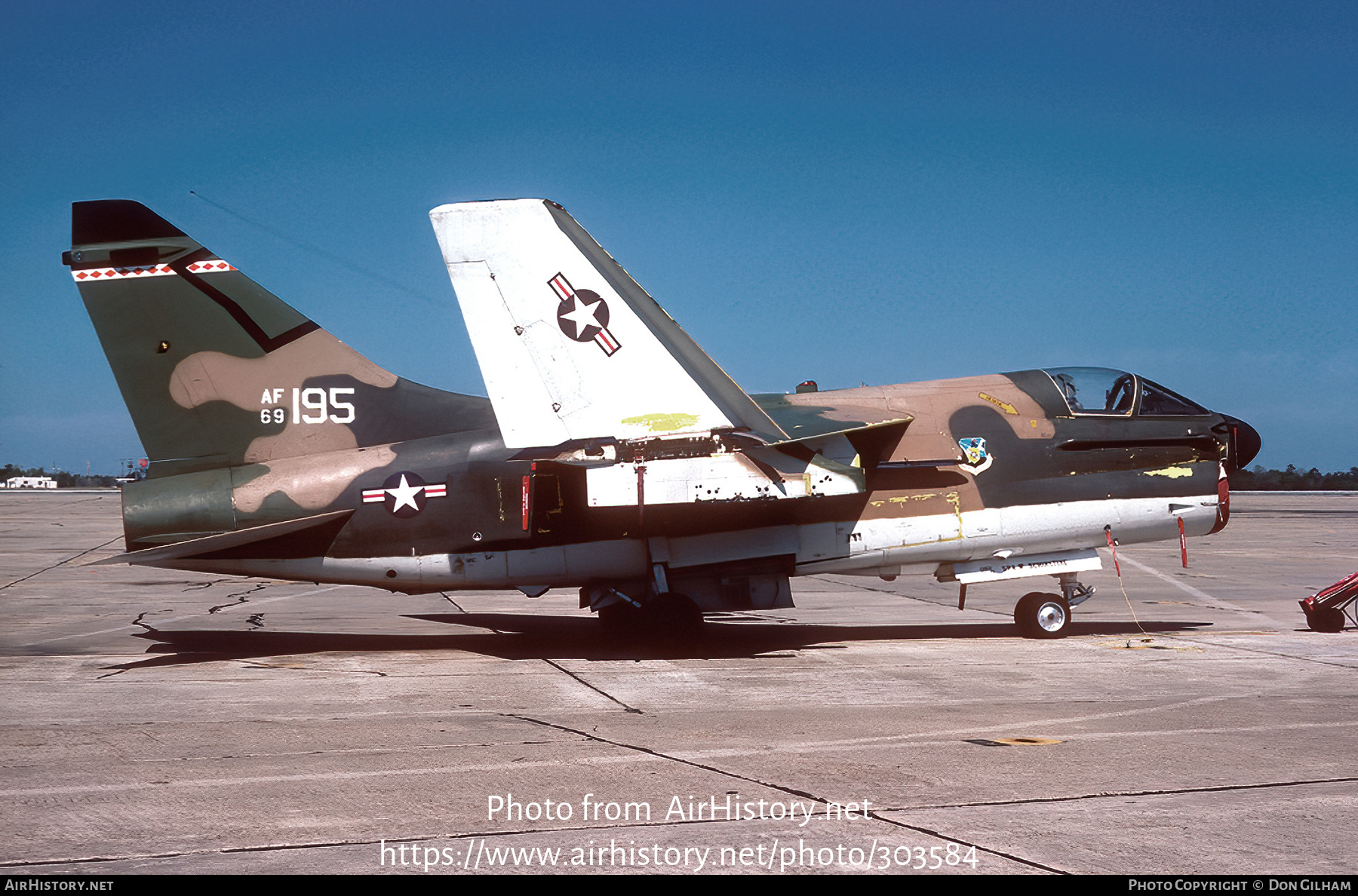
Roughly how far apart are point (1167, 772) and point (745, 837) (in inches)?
126

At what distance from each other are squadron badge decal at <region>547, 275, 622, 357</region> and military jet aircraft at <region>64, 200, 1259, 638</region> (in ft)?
0.07

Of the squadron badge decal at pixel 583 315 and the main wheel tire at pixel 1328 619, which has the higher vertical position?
the squadron badge decal at pixel 583 315

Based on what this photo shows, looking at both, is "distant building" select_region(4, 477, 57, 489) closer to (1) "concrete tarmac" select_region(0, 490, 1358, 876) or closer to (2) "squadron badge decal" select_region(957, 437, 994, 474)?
(1) "concrete tarmac" select_region(0, 490, 1358, 876)

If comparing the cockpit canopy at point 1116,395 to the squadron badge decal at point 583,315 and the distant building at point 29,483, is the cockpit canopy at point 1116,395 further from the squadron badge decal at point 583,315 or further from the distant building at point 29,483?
the distant building at point 29,483

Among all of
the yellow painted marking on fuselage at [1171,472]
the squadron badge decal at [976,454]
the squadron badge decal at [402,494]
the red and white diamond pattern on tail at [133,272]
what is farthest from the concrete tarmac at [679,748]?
the red and white diamond pattern on tail at [133,272]

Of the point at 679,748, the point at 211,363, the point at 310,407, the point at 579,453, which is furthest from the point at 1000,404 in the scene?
the point at 211,363

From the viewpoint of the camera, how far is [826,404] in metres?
14.3

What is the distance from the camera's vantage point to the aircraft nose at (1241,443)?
48.1 feet

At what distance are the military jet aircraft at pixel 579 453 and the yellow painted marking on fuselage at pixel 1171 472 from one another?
49 mm

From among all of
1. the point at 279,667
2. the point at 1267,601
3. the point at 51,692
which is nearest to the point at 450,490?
the point at 279,667

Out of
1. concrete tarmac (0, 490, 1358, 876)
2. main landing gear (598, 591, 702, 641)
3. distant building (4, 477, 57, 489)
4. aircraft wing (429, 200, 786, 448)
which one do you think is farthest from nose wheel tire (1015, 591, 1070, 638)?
distant building (4, 477, 57, 489)

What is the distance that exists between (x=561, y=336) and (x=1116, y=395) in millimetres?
8063

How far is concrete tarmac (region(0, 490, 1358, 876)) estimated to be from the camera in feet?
16.8
